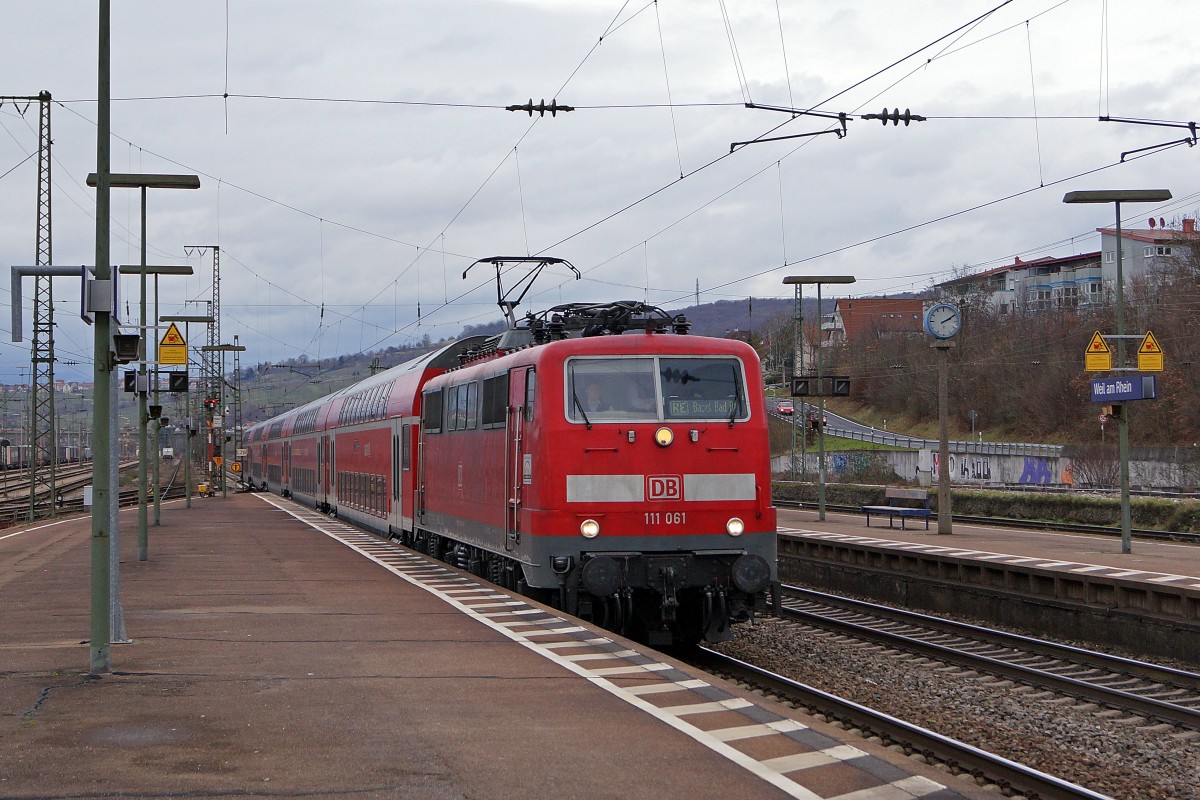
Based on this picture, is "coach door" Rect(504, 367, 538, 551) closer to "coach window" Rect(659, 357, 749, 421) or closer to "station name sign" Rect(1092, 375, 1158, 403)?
"coach window" Rect(659, 357, 749, 421)

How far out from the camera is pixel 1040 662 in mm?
15227

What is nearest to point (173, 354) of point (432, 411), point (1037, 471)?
point (432, 411)

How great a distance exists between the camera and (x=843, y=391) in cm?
3244

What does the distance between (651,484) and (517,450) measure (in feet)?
6.14

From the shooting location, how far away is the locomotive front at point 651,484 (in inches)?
517

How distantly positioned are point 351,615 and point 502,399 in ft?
10.4

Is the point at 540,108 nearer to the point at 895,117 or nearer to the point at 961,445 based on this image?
the point at 895,117

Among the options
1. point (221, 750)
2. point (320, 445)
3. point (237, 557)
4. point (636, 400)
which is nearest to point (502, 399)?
point (636, 400)

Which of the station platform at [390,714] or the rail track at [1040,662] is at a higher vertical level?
the station platform at [390,714]

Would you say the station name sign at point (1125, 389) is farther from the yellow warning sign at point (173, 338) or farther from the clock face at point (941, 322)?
the yellow warning sign at point (173, 338)

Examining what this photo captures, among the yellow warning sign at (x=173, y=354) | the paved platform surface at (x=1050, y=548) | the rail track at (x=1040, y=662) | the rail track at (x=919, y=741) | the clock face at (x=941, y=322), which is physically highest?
the clock face at (x=941, y=322)

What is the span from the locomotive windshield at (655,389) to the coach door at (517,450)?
63 cm

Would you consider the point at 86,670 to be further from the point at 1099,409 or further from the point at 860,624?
the point at 1099,409

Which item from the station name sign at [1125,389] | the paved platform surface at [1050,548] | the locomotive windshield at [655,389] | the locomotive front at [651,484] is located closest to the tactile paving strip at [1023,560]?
the paved platform surface at [1050,548]
